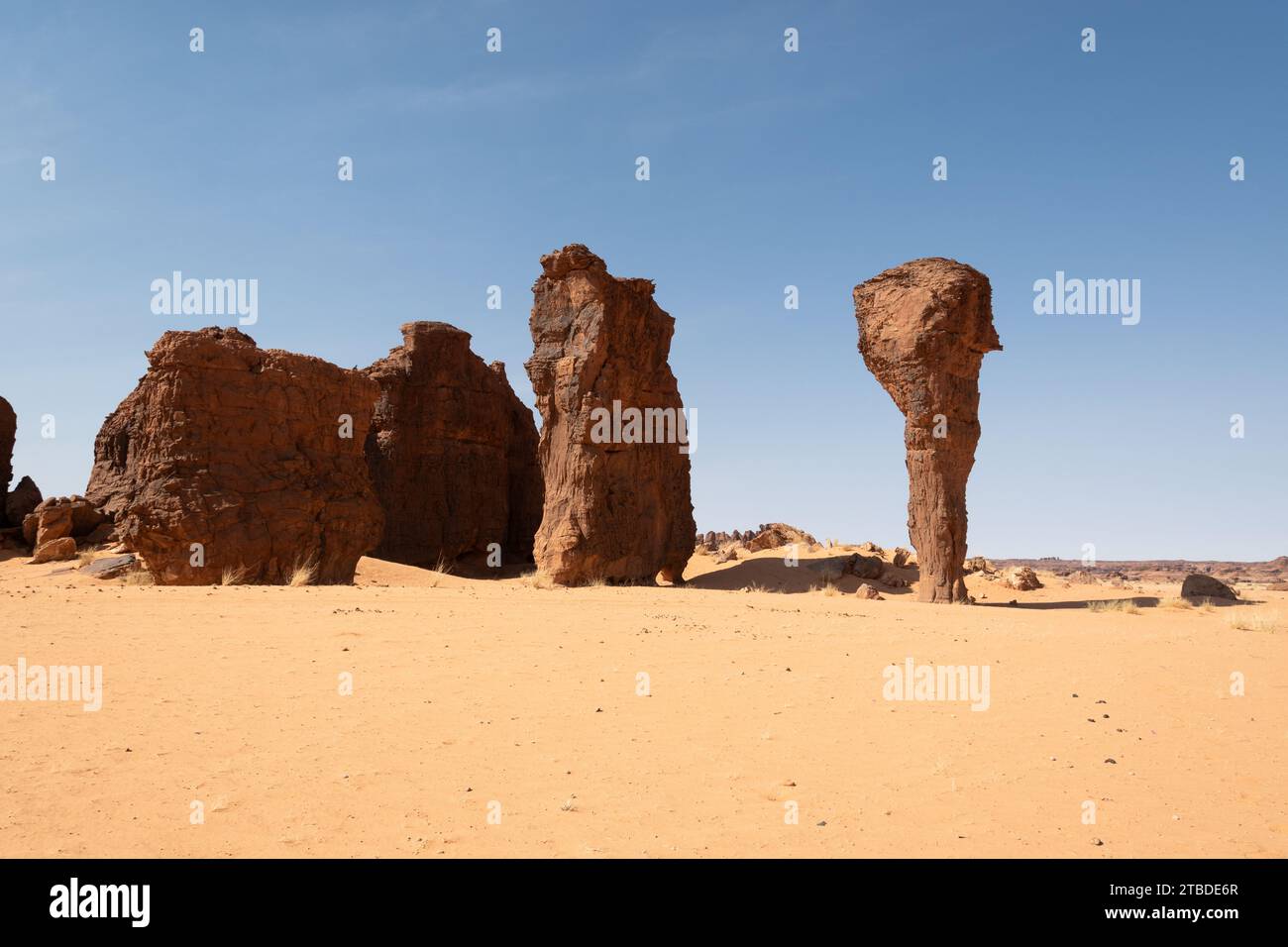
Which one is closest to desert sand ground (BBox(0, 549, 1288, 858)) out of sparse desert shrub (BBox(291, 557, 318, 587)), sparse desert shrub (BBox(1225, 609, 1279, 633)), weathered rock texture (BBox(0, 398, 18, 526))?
sparse desert shrub (BBox(1225, 609, 1279, 633))

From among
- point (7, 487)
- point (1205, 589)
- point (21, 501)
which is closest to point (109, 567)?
point (21, 501)

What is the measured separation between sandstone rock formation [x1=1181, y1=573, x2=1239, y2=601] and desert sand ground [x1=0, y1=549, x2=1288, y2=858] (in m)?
12.0

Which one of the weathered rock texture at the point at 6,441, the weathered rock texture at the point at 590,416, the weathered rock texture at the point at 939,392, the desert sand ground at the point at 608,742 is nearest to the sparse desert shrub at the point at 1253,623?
the desert sand ground at the point at 608,742

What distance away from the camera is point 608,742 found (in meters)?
6.29

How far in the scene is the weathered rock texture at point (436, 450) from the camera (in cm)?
2948

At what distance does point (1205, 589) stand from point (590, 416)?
15799mm

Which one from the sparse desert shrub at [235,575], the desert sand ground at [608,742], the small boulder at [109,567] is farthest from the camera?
the small boulder at [109,567]

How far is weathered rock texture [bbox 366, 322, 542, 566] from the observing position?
2948cm

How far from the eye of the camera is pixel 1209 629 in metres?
13.4

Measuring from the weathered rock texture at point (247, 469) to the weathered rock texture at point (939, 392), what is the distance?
470 inches

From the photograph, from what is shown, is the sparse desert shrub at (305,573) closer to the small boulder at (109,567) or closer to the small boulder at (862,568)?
the small boulder at (109,567)

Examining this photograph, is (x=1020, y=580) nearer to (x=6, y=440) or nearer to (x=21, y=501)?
(x=21, y=501)

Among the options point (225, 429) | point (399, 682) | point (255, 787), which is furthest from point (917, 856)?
point (225, 429)

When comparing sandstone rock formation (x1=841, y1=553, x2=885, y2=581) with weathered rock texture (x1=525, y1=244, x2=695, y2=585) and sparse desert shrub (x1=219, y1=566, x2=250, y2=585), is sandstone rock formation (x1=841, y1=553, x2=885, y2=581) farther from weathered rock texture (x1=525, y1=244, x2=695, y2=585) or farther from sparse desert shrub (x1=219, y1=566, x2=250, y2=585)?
sparse desert shrub (x1=219, y1=566, x2=250, y2=585)
